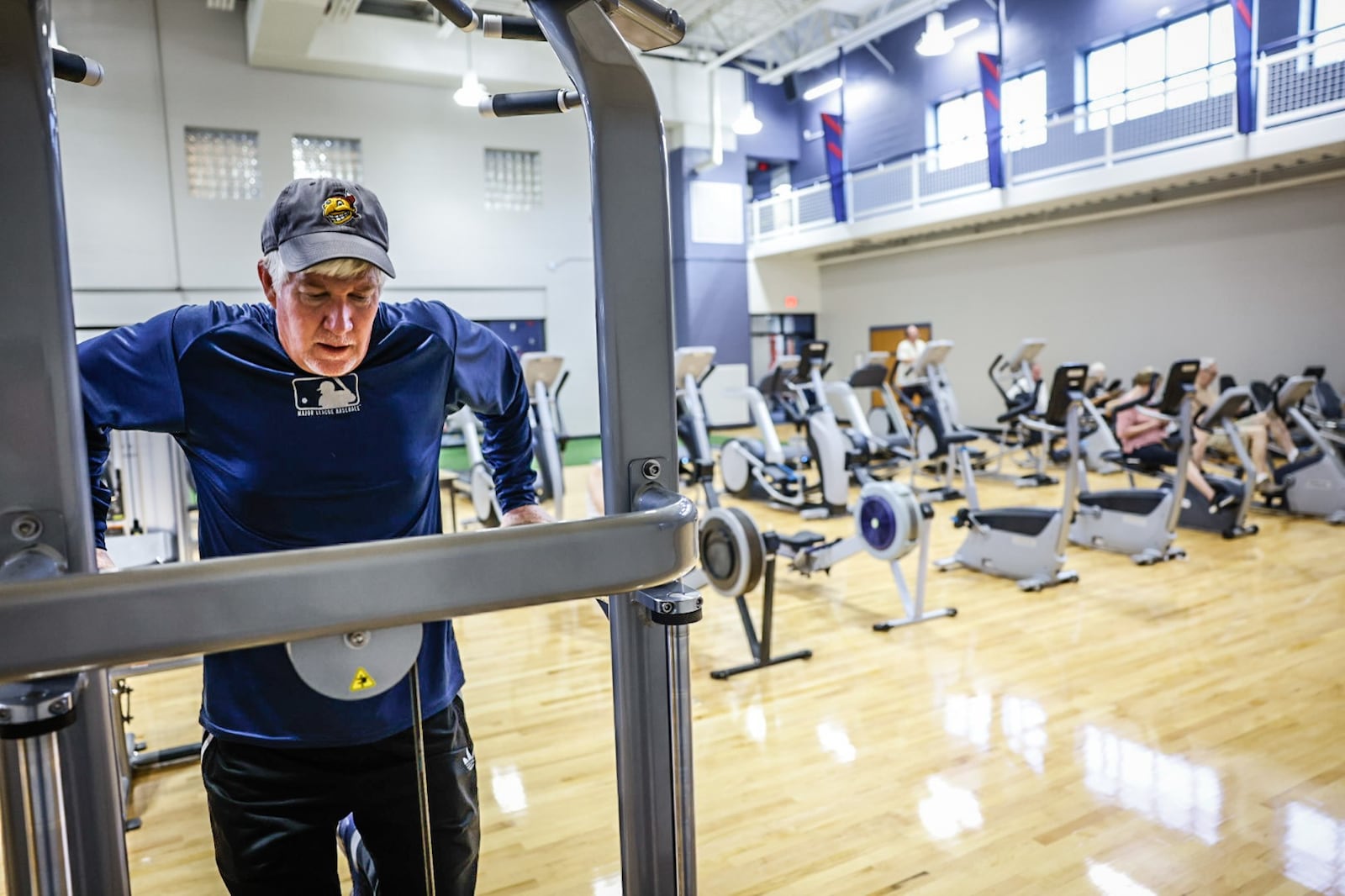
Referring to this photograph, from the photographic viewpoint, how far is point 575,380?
43.6 ft

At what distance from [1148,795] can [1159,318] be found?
9.89m

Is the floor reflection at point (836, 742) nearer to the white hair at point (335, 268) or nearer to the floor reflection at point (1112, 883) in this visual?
the floor reflection at point (1112, 883)

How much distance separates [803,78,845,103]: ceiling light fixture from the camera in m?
15.1

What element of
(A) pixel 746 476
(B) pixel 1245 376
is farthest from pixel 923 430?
(B) pixel 1245 376

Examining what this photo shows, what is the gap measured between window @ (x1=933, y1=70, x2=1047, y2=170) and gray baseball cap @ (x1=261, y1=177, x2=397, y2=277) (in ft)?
37.5

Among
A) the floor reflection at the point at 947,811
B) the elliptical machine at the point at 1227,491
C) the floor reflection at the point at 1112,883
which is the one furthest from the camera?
the elliptical machine at the point at 1227,491

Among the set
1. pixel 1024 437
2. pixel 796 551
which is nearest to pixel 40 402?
pixel 796 551

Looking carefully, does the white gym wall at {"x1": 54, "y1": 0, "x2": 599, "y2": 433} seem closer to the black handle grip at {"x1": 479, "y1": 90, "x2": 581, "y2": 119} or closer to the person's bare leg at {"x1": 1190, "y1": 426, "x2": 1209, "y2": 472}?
the person's bare leg at {"x1": 1190, "y1": 426, "x2": 1209, "y2": 472}

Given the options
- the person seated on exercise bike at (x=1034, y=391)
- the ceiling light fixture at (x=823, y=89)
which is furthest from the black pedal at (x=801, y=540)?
the ceiling light fixture at (x=823, y=89)

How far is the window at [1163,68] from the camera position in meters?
9.73

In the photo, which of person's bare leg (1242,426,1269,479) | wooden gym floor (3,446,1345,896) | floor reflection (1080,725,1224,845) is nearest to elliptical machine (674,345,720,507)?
wooden gym floor (3,446,1345,896)

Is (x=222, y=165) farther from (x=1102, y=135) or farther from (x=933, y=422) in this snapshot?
(x=1102, y=135)

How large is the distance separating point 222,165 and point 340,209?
11446 millimetres

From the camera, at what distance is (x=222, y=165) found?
1079 cm
